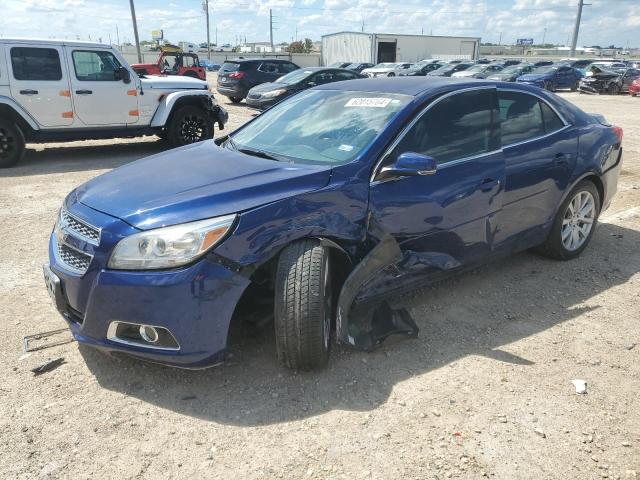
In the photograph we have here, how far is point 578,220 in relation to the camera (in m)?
4.82

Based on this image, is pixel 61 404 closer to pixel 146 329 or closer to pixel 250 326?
pixel 146 329

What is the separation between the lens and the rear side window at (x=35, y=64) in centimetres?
864

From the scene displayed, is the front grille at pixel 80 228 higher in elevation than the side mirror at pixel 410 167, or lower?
lower

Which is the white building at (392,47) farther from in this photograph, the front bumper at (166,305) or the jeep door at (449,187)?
the front bumper at (166,305)

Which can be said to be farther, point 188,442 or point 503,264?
point 503,264

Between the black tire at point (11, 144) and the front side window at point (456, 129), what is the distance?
26.0 feet

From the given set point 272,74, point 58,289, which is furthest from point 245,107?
point 58,289

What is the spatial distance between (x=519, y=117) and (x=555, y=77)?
27128 mm

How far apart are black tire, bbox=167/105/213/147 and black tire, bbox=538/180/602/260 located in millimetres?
7501

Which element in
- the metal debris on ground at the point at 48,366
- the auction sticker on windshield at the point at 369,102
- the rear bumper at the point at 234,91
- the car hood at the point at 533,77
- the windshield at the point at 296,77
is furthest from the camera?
the car hood at the point at 533,77

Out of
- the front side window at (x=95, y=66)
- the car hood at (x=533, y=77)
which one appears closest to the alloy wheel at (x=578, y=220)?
the front side window at (x=95, y=66)

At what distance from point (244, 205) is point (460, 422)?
63.4 inches

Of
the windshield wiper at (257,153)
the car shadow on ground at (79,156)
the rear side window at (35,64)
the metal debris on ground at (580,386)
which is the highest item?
the rear side window at (35,64)

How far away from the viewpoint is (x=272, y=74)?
20.0m
